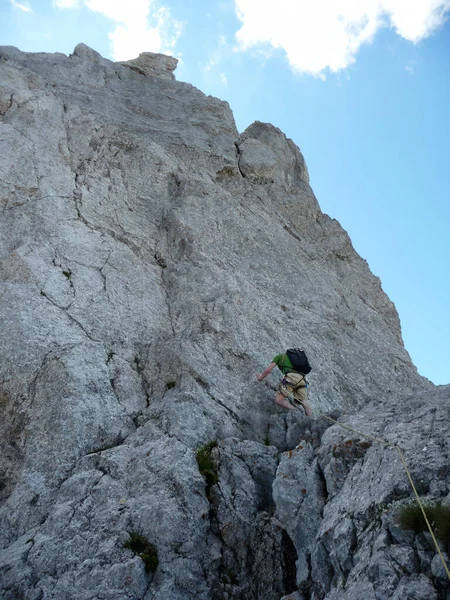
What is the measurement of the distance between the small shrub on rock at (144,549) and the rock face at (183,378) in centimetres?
7

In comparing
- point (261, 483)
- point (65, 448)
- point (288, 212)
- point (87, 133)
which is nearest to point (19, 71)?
point (87, 133)

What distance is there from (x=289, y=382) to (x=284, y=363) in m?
0.55

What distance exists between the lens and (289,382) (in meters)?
14.0

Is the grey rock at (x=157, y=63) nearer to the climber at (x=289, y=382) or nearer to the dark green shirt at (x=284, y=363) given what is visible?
the dark green shirt at (x=284, y=363)

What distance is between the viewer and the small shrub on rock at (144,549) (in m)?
8.98

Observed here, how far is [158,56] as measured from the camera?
40438 millimetres

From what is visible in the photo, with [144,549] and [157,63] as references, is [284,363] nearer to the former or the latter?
[144,549]

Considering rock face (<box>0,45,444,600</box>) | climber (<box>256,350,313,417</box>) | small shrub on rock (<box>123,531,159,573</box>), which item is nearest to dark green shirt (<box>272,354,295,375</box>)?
climber (<box>256,350,313,417</box>)

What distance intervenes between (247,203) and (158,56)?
2432 cm

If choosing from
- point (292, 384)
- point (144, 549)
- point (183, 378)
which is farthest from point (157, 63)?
point (144, 549)

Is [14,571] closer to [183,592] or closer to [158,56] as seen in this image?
[183,592]

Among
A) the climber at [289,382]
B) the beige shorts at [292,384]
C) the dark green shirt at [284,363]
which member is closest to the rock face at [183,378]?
the climber at [289,382]

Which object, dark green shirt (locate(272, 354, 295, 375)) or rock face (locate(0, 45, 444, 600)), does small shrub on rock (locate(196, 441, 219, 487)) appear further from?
dark green shirt (locate(272, 354, 295, 375))

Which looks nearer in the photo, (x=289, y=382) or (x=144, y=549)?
(x=144, y=549)
